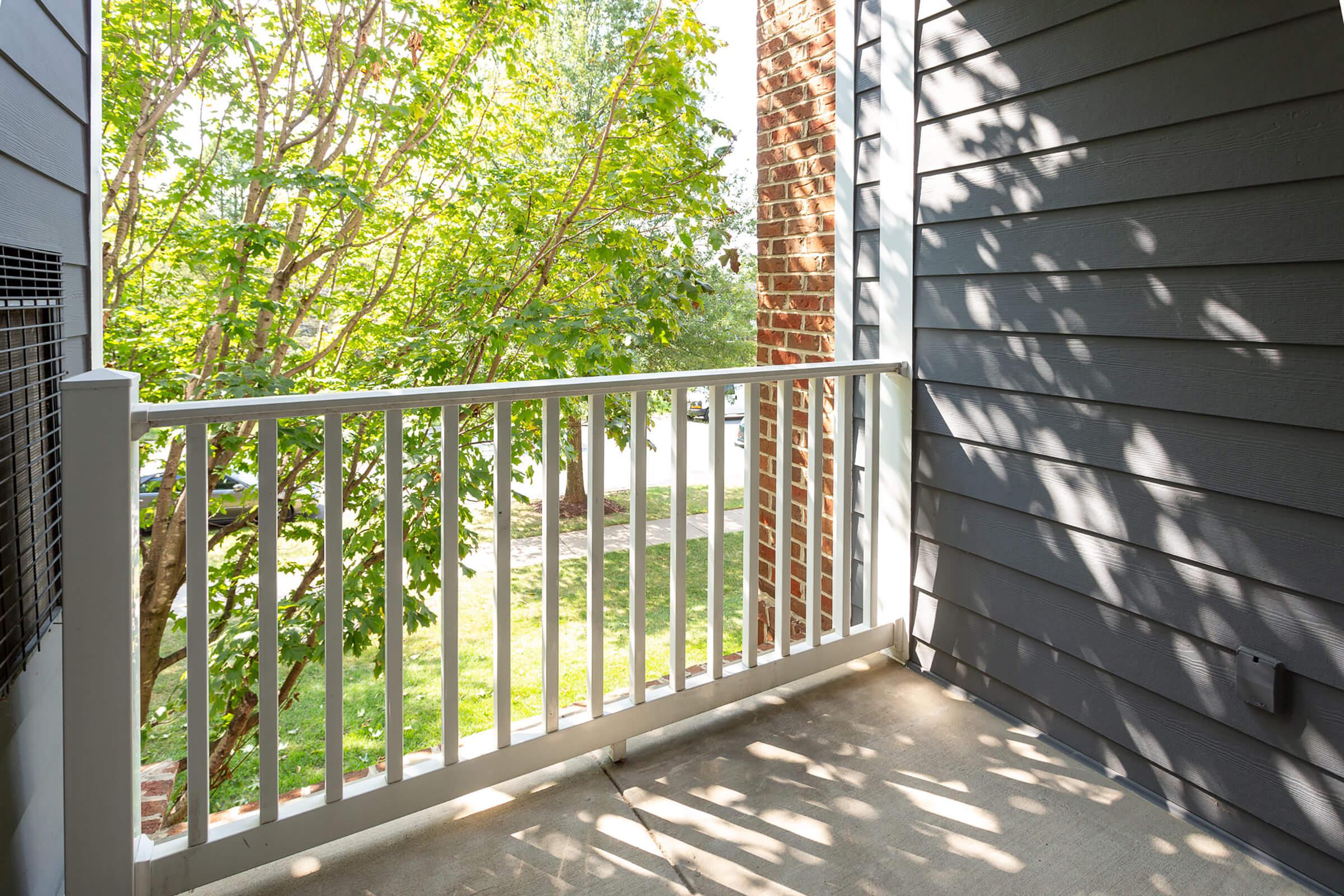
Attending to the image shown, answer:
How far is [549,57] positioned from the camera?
8703mm

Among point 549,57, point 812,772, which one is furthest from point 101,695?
point 549,57

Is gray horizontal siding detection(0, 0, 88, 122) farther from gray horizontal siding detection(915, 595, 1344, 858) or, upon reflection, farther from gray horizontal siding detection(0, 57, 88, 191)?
gray horizontal siding detection(915, 595, 1344, 858)

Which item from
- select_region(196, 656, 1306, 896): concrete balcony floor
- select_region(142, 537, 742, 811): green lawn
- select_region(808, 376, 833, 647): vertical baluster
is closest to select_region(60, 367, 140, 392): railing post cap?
select_region(196, 656, 1306, 896): concrete balcony floor

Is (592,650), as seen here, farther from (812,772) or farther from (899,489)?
(899,489)

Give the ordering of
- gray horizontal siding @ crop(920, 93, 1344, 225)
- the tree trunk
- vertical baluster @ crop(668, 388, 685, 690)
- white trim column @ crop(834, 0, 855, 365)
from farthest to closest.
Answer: the tree trunk
white trim column @ crop(834, 0, 855, 365)
vertical baluster @ crop(668, 388, 685, 690)
gray horizontal siding @ crop(920, 93, 1344, 225)

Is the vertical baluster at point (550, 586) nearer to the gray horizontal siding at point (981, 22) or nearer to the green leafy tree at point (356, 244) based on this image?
the gray horizontal siding at point (981, 22)

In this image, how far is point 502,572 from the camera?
191cm

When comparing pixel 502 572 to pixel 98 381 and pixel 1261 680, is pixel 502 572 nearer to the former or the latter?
pixel 98 381

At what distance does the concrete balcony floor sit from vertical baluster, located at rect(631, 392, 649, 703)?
0.87ft

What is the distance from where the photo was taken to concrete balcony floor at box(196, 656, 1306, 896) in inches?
66.8

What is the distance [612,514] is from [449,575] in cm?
810

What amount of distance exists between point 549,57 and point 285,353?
5691 millimetres

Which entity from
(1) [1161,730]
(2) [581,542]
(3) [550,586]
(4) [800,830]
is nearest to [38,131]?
(3) [550,586]

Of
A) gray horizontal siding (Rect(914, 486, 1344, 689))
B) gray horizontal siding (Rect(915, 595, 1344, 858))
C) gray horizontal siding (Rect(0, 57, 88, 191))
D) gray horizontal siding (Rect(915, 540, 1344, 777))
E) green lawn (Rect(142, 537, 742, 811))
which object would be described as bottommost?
green lawn (Rect(142, 537, 742, 811))
